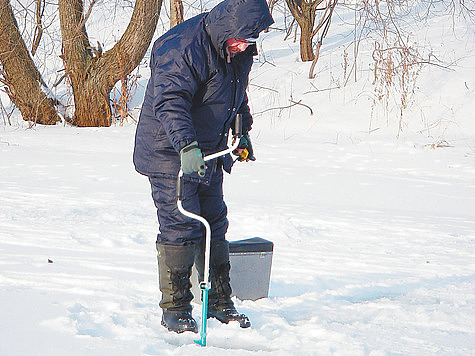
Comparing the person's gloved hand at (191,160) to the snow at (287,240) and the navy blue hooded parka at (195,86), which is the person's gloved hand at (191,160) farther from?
the snow at (287,240)

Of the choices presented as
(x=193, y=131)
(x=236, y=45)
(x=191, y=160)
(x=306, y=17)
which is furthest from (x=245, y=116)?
(x=306, y=17)

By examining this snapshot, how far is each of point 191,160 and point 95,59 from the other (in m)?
8.71

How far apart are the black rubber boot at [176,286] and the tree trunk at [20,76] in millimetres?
8243

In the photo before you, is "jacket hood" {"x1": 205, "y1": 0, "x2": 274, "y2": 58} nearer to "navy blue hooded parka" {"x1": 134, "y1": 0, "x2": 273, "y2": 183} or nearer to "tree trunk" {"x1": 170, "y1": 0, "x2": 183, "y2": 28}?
"navy blue hooded parka" {"x1": 134, "y1": 0, "x2": 273, "y2": 183}

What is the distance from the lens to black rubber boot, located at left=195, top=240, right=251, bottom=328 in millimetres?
3025

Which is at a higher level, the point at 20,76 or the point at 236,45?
the point at 236,45

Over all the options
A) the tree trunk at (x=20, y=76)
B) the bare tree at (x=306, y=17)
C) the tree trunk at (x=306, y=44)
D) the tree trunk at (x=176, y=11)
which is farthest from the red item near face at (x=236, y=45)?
the tree trunk at (x=306, y=44)

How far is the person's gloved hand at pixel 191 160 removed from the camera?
8.23 feet

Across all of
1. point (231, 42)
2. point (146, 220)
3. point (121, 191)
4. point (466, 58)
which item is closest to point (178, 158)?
point (231, 42)

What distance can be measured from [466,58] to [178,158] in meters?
10.5

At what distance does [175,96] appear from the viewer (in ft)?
8.53

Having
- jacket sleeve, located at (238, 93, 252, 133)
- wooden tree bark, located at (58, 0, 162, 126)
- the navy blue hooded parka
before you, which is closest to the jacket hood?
the navy blue hooded parka

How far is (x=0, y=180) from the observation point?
6.11m

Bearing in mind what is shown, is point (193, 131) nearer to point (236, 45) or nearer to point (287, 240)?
point (236, 45)
